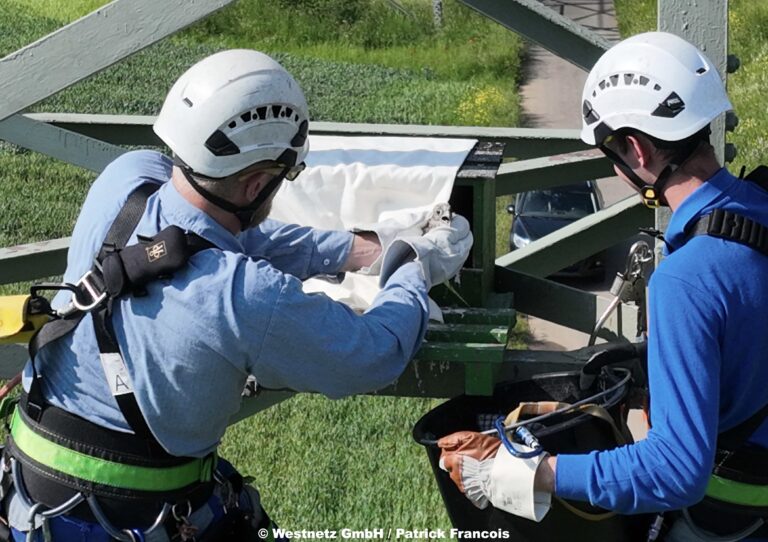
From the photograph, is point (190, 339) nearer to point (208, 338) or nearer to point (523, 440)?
point (208, 338)

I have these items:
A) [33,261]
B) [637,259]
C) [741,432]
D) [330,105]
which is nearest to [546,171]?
[637,259]

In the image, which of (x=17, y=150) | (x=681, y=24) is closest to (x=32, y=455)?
(x=681, y=24)

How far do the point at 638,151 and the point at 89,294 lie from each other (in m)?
1.41

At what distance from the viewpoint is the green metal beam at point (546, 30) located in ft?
16.0

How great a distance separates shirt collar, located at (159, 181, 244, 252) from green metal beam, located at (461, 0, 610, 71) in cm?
220

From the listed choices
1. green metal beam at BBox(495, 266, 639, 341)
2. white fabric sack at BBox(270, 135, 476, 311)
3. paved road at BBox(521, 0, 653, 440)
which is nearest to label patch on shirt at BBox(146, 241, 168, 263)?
white fabric sack at BBox(270, 135, 476, 311)

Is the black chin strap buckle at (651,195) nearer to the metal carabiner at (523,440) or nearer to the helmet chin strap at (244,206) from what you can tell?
the metal carabiner at (523,440)

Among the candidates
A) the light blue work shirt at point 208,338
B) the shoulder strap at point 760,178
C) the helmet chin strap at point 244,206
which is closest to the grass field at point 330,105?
the light blue work shirt at point 208,338

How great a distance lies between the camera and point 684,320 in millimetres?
2734

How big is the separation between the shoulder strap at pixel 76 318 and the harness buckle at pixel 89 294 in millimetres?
81

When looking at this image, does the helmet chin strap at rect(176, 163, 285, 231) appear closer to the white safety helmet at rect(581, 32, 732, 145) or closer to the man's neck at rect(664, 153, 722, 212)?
the white safety helmet at rect(581, 32, 732, 145)

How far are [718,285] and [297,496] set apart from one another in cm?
399

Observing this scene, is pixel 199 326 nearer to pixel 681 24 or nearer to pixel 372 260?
pixel 372 260

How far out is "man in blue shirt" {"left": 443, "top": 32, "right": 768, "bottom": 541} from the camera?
2744 mm
